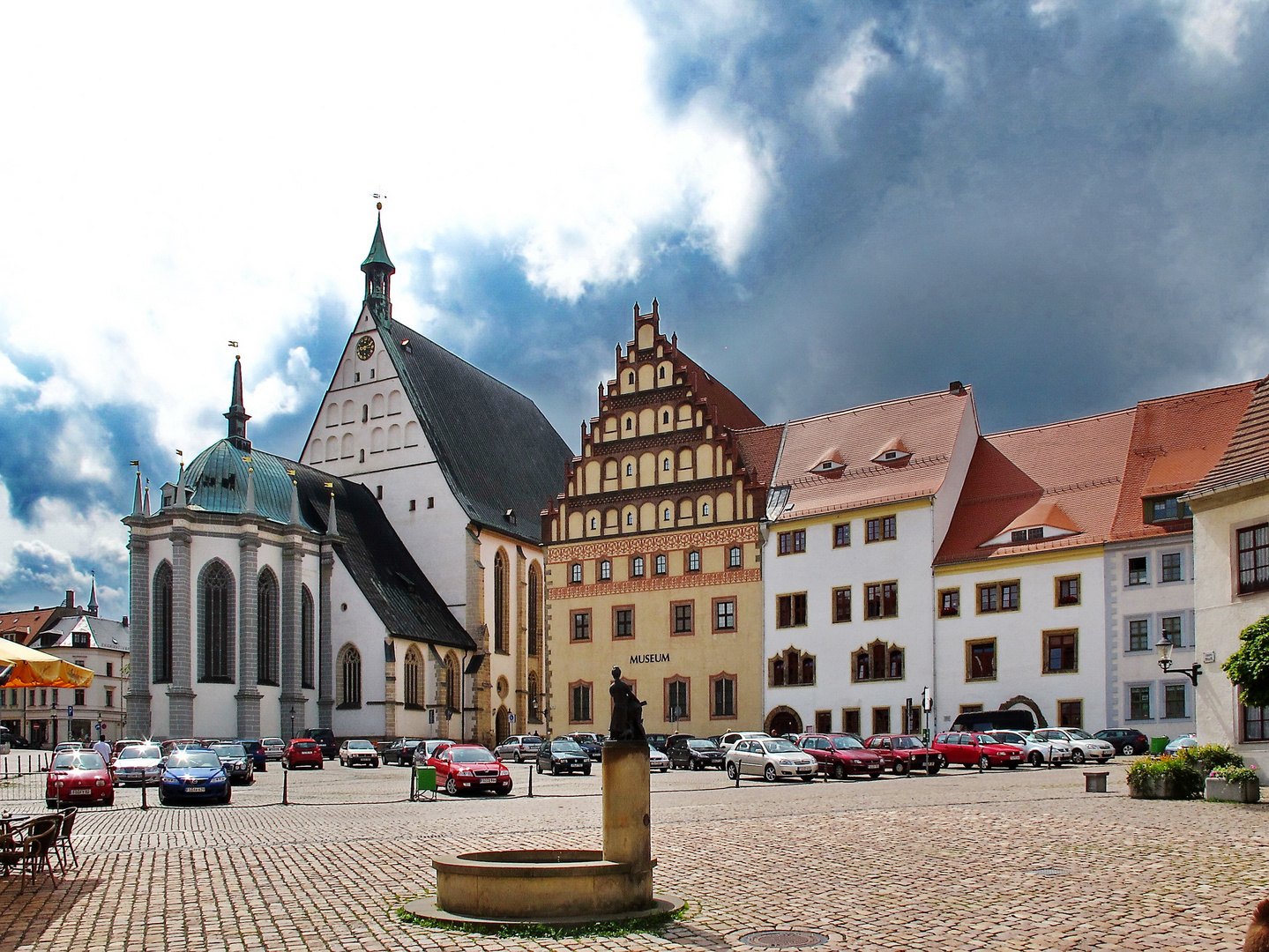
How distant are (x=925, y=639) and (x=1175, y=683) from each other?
372 inches

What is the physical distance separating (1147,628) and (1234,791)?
2385 cm

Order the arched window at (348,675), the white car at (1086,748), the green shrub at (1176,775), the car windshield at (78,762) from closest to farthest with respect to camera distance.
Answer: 1. the green shrub at (1176,775)
2. the car windshield at (78,762)
3. the white car at (1086,748)
4. the arched window at (348,675)

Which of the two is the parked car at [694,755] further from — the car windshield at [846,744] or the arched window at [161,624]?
the arched window at [161,624]

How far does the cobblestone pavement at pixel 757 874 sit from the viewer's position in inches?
410

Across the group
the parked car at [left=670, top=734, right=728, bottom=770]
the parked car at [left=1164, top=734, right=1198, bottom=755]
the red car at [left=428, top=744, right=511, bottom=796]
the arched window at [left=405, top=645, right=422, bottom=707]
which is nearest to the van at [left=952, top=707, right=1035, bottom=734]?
the parked car at [left=1164, top=734, right=1198, bottom=755]

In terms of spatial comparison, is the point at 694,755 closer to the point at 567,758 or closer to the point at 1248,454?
the point at 567,758

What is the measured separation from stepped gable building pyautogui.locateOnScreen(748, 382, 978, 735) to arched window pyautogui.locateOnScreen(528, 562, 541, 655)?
30338 mm

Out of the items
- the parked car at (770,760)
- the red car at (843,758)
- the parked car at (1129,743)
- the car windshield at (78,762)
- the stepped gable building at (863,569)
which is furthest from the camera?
the stepped gable building at (863,569)

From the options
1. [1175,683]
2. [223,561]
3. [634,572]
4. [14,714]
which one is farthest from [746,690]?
[14,714]

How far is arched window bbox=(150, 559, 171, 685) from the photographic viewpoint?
62.8 meters

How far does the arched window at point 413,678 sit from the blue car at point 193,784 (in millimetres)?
39237

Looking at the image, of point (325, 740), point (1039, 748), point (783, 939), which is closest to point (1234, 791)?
point (783, 939)

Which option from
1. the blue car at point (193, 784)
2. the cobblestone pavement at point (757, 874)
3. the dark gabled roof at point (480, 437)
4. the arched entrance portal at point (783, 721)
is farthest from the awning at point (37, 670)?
the dark gabled roof at point (480, 437)

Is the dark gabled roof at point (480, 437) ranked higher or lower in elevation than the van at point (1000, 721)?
higher
